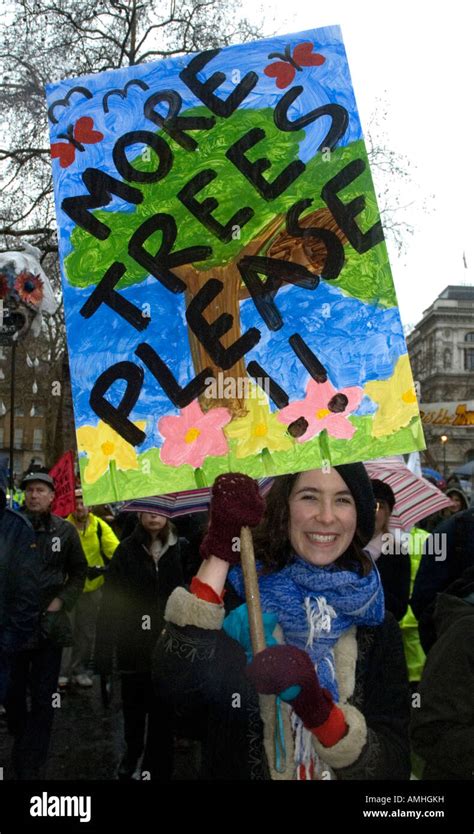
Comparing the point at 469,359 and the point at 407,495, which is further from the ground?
the point at 469,359

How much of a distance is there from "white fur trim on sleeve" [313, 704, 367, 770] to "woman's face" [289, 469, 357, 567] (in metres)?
0.44

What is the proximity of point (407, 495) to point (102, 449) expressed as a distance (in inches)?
145

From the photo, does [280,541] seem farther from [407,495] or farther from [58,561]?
[58,561]

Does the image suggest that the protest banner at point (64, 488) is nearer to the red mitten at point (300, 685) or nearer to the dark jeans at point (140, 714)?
the dark jeans at point (140, 714)

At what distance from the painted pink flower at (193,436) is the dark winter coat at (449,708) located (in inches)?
32.1

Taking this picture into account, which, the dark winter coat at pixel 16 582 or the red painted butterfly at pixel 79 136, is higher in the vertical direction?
the red painted butterfly at pixel 79 136

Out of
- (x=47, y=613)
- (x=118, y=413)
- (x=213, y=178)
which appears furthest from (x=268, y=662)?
(x=47, y=613)

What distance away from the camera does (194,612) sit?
223 centimetres

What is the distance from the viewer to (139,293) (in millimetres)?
2709

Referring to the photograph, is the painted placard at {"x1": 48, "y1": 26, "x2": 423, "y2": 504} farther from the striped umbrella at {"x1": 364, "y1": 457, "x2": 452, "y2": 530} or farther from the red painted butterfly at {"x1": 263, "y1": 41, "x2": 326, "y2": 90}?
the striped umbrella at {"x1": 364, "y1": 457, "x2": 452, "y2": 530}

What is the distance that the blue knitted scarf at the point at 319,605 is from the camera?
2.40 metres

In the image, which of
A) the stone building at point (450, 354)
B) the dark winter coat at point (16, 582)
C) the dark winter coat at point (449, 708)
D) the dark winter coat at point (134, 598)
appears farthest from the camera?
the stone building at point (450, 354)

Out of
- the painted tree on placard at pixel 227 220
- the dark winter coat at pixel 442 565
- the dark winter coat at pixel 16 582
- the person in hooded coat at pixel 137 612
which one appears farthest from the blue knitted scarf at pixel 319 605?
the person in hooded coat at pixel 137 612

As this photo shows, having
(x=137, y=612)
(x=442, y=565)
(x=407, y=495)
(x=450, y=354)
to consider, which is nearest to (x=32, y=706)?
(x=137, y=612)
